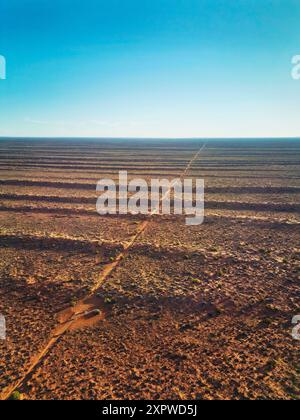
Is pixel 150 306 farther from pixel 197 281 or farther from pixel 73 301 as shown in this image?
pixel 73 301

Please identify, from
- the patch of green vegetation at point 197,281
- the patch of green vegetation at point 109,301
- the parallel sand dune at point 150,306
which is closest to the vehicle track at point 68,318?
the parallel sand dune at point 150,306

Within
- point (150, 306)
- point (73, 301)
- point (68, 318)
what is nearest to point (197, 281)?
point (150, 306)

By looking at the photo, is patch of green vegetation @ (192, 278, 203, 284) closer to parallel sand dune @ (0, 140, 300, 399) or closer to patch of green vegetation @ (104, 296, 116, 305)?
parallel sand dune @ (0, 140, 300, 399)

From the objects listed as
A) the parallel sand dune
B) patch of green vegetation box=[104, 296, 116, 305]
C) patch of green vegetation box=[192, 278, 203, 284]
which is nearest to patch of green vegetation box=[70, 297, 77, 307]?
the parallel sand dune

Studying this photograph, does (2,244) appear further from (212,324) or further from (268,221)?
(268,221)

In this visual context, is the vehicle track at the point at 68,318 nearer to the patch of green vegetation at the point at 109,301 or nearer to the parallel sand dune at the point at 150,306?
the parallel sand dune at the point at 150,306

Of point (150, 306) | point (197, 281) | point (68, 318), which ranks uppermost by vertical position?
point (197, 281)
